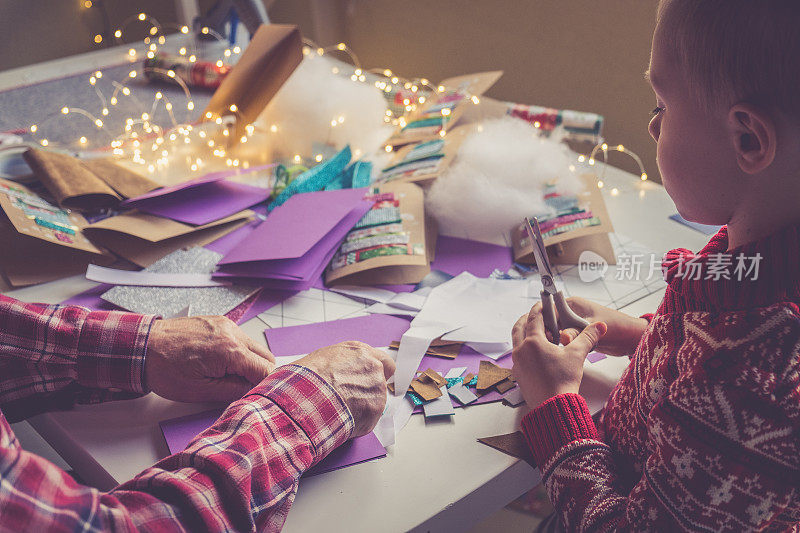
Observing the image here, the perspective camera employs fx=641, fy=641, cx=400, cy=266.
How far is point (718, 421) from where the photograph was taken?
1.57ft

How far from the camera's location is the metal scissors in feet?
2.35

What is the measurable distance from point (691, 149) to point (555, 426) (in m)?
0.27

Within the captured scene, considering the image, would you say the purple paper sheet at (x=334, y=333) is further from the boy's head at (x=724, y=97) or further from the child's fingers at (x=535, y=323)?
the boy's head at (x=724, y=97)

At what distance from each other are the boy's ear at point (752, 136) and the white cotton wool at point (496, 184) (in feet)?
1.46

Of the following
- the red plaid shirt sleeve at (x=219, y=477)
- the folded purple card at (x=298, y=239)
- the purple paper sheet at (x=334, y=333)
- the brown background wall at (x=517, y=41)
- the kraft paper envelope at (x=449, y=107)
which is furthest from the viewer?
the brown background wall at (x=517, y=41)

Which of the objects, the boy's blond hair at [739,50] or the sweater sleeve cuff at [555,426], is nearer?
the boy's blond hair at [739,50]

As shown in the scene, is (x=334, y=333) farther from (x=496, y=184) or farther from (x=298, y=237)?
(x=496, y=184)

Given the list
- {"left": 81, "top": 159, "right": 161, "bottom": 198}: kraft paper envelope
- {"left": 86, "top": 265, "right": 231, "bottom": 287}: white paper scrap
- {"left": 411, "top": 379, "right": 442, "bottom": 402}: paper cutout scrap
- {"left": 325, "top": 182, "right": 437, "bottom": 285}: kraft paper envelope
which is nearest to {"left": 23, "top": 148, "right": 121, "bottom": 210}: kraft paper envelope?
{"left": 81, "top": 159, "right": 161, "bottom": 198}: kraft paper envelope

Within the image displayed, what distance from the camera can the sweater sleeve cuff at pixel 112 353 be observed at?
0.66 meters

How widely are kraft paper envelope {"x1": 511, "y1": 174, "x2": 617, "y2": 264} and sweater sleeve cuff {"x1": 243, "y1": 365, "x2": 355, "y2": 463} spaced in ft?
1.34

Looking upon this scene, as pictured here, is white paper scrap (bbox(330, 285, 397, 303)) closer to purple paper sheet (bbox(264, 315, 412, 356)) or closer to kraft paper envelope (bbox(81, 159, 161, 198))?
purple paper sheet (bbox(264, 315, 412, 356))

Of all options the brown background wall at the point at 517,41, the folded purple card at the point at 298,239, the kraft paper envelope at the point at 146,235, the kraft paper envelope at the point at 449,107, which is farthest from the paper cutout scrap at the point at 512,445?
the brown background wall at the point at 517,41

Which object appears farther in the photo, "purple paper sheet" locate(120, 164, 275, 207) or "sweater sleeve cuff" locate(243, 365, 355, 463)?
"purple paper sheet" locate(120, 164, 275, 207)

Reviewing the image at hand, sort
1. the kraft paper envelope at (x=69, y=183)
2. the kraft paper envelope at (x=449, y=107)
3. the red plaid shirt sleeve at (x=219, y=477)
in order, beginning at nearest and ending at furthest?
the red plaid shirt sleeve at (x=219, y=477) < the kraft paper envelope at (x=69, y=183) < the kraft paper envelope at (x=449, y=107)
